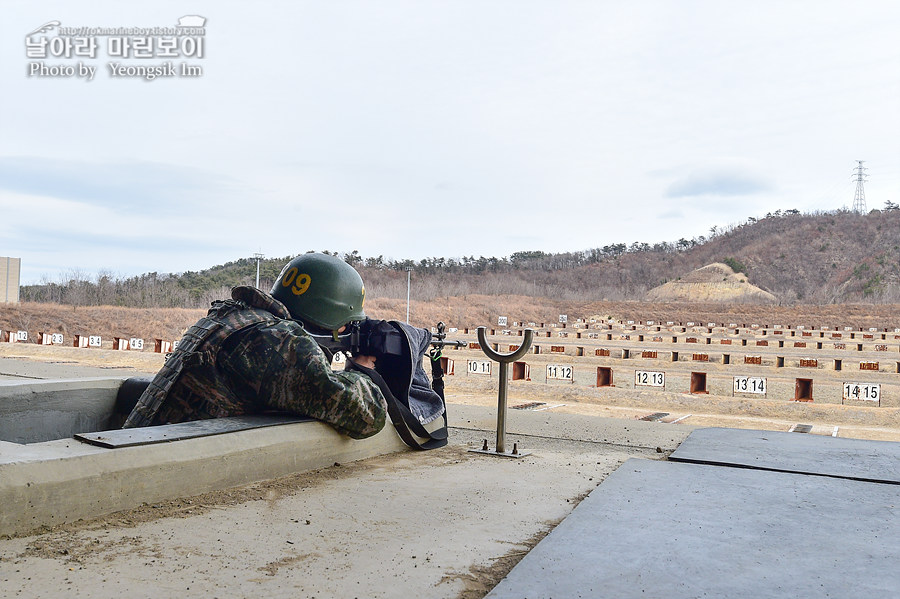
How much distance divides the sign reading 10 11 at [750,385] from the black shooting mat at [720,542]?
340 inches

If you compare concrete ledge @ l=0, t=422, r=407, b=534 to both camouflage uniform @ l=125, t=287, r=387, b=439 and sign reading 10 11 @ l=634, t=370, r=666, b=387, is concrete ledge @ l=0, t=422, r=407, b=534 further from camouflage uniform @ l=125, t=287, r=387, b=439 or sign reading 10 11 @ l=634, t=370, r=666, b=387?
sign reading 10 11 @ l=634, t=370, r=666, b=387

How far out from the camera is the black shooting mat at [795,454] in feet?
16.4

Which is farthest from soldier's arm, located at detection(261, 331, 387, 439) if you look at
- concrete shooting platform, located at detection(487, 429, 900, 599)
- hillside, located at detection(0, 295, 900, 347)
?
hillside, located at detection(0, 295, 900, 347)

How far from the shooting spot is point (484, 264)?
115 meters

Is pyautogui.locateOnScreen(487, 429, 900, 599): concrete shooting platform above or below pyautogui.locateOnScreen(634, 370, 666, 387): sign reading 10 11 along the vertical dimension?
above

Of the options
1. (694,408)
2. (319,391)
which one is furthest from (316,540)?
(694,408)

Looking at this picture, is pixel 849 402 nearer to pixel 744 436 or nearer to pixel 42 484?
pixel 744 436

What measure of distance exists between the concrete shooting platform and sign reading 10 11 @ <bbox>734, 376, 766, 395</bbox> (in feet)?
26.1

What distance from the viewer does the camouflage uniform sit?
4.20 m

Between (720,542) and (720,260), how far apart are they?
12930 cm

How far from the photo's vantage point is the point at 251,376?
170 inches

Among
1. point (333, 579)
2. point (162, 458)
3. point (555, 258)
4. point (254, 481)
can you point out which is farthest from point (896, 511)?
point (555, 258)

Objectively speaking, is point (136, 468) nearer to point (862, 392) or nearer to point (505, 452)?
point (505, 452)

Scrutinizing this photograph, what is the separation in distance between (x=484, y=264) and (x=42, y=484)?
4410 inches
